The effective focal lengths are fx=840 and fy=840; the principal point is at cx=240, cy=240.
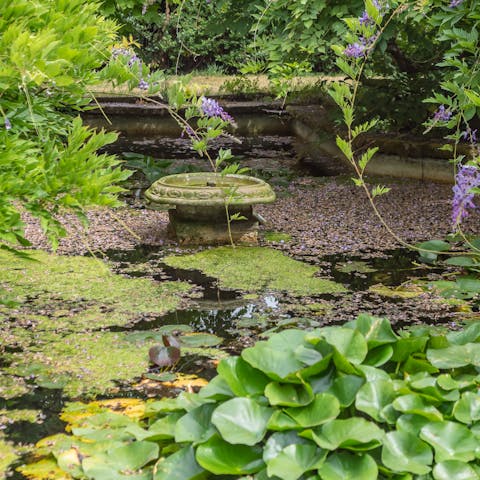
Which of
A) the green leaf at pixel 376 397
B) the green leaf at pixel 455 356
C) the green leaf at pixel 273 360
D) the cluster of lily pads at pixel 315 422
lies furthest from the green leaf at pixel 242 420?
the green leaf at pixel 455 356

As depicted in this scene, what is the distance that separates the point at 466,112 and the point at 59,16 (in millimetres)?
2167

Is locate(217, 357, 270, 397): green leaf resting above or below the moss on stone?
above

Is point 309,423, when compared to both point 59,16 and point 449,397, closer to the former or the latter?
point 449,397

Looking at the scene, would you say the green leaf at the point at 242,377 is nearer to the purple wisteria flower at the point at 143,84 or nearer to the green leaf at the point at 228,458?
the green leaf at the point at 228,458

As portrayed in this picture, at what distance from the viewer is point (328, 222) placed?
248 inches

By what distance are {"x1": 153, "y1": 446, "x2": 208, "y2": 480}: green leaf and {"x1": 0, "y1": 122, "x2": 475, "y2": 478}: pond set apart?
1.69 feet

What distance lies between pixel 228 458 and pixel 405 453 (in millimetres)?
505

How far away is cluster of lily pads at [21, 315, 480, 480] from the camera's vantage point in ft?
7.73

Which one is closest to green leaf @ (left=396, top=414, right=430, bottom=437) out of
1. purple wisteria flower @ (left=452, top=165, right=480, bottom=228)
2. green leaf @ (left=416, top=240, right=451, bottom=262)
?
purple wisteria flower @ (left=452, top=165, right=480, bottom=228)

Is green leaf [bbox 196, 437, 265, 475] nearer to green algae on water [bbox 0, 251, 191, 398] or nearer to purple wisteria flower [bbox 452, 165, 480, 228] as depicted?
green algae on water [bbox 0, 251, 191, 398]

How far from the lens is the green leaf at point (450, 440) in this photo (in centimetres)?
236

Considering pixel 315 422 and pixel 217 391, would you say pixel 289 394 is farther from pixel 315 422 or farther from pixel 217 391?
pixel 217 391

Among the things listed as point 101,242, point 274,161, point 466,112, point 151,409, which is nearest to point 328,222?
point 101,242

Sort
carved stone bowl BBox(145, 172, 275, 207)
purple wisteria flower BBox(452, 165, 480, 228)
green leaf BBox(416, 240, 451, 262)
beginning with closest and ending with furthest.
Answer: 1. purple wisteria flower BBox(452, 165, 480, 228)
2. green leaf BBox(416, 240, 451, 262)
3. carved stone bowl BBox(145, 172, 275, 207)
